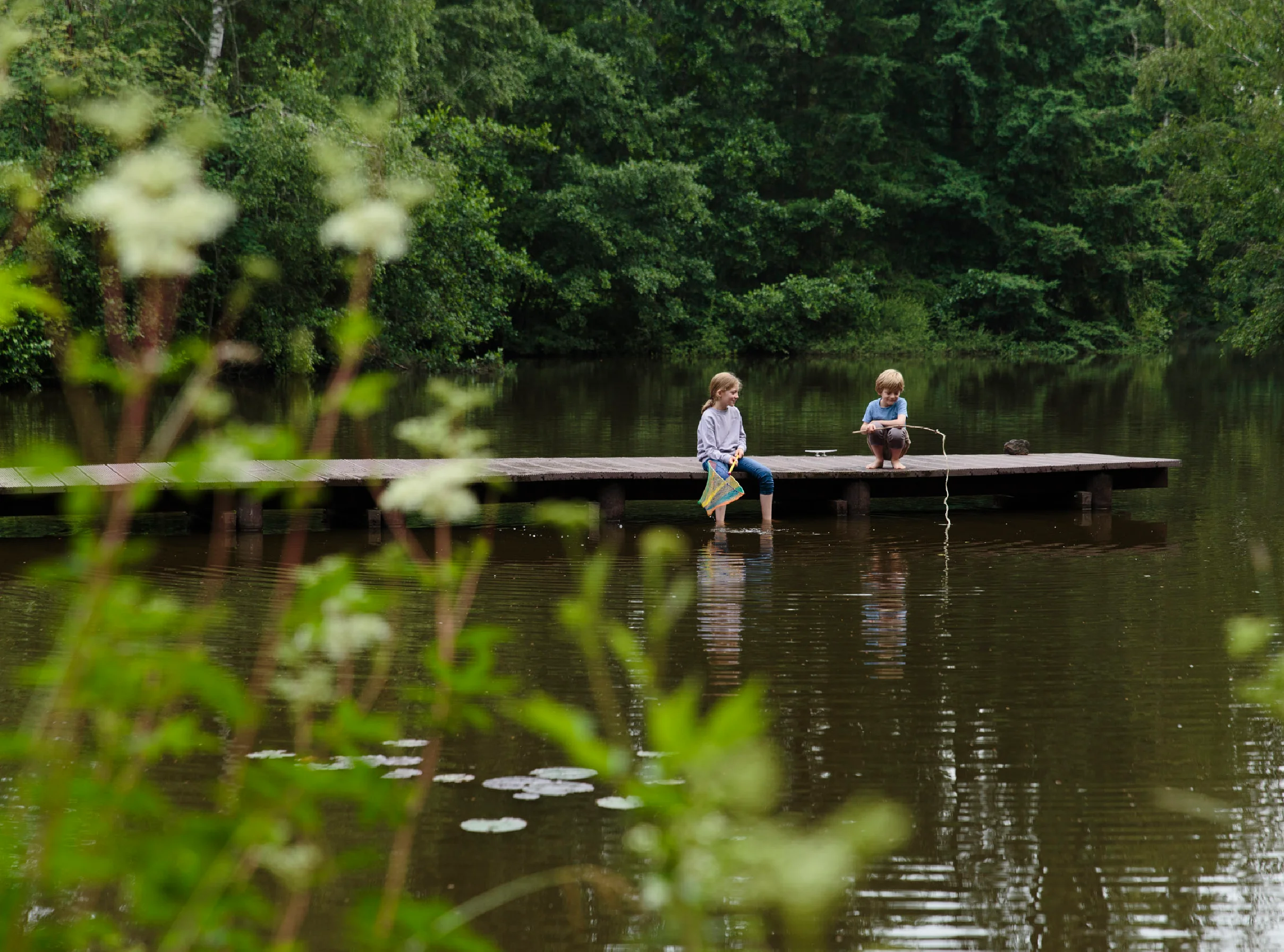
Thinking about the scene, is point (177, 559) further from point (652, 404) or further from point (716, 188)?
point (716, 188)

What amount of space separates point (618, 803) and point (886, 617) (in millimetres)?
3790

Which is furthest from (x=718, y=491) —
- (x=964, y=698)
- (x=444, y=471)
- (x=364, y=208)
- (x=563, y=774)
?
Result: (x=364, y=208)

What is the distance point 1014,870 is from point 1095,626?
13.1ft

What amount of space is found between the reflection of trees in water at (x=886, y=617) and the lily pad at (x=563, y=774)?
1979mm

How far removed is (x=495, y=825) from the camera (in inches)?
192

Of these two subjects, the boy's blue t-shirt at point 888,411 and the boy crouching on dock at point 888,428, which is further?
the boy's blue t-shirt at point 888,411

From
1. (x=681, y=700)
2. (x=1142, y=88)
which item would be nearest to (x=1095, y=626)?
(x=681, y=700)

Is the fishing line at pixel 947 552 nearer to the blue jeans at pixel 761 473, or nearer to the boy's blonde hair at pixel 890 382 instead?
the boy's blonde hair at pixel 890 382

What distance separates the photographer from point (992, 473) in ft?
43.3

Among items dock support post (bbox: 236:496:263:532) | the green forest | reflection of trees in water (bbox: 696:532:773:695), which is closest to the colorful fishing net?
reflection of trees in water (bbox: 696:532:773:695)

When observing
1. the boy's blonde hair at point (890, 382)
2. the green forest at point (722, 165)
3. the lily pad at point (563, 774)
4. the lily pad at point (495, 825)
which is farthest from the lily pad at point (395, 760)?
the green forest at point (722, 165)

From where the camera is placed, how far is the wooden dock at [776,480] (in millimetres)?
11758

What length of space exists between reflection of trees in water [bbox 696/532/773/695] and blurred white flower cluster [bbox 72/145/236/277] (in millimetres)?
5233

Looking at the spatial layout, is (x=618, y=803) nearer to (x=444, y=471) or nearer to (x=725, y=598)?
(x=444, y=471)
